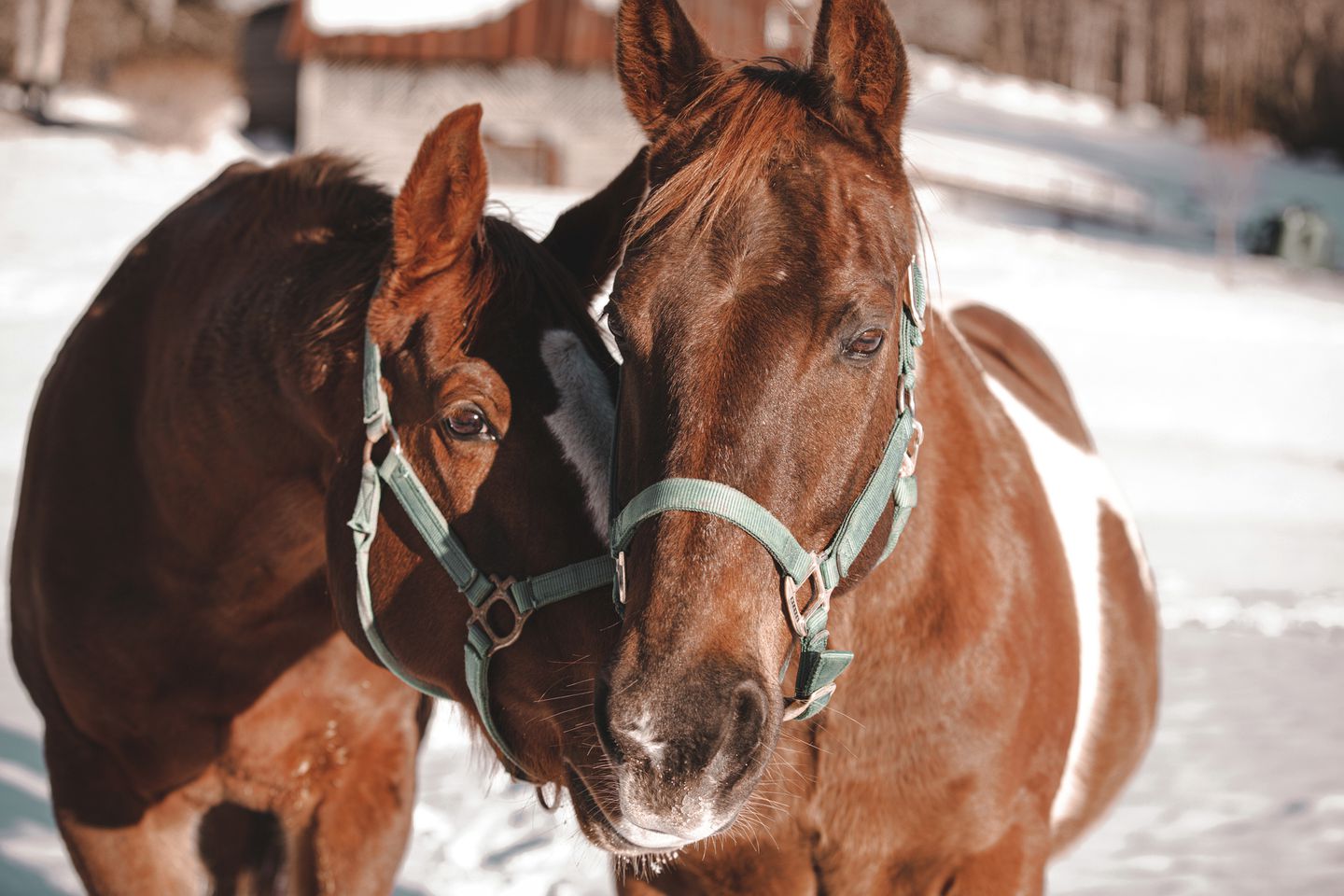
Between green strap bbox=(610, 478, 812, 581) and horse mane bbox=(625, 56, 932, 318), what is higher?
horse mane bbox=(625, 56, 932, 318)

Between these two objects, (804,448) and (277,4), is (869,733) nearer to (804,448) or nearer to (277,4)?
(804,448)

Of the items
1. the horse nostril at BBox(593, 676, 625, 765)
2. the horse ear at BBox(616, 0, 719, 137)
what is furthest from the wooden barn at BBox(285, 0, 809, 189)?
the horse nostril at BBox(593, 676, 625, 765)

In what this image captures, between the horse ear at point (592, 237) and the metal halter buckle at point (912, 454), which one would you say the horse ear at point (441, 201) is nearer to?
the horse ear at point (592, 237)

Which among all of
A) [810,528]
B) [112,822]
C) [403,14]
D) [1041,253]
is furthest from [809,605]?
Answer: [403,14]

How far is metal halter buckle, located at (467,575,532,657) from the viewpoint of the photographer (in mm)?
1949

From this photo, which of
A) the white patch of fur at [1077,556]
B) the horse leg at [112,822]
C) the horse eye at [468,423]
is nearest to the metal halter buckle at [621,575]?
the horse eye at [468,423]

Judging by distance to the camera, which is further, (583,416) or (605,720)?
(583,416)

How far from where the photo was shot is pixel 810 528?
174 cm

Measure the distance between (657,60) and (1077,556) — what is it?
1653 millimetres

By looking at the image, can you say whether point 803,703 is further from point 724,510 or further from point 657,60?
point 657,60

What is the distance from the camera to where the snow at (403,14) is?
21388mm

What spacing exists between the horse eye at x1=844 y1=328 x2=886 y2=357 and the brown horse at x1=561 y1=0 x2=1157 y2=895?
10 millimetres

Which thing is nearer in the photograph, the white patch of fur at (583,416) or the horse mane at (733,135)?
the horse mane at (733,135)

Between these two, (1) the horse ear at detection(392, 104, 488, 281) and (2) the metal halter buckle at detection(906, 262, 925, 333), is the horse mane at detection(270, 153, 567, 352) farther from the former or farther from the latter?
(2) the metal halter buckle at detection(906, 262, 925, 333)
